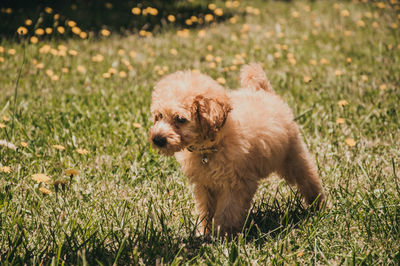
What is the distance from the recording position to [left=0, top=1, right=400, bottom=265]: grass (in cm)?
237

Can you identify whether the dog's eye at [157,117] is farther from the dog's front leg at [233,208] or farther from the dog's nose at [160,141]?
the dog's front leg at [233,208]

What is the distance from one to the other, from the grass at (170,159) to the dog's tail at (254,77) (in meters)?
0.73

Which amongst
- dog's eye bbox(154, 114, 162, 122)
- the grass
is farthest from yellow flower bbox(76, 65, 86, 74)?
dog's eye bbox(154, 114, 162, 122)

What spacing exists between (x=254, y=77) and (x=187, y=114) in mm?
896

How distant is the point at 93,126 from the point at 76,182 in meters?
0.88

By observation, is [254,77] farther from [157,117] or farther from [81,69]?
[81,69]

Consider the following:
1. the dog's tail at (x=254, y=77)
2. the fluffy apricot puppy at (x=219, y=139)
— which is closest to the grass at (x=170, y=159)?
the fluffy apricot puppy at (x=219, y=139)

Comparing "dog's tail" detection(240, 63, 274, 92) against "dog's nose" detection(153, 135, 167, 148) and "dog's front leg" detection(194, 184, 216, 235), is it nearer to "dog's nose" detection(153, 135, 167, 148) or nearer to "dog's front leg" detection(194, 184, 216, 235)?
"dog's front leg" detection(194, 184, 216, 235)

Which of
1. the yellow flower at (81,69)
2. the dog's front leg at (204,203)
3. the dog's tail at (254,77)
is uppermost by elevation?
the dog's tail at (254,77)

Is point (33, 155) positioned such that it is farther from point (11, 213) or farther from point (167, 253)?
point (167, 253)

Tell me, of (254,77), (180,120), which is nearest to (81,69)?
(254,77)

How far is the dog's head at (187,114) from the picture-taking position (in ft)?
8.14

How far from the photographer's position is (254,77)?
3193mm

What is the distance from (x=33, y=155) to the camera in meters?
3.39
